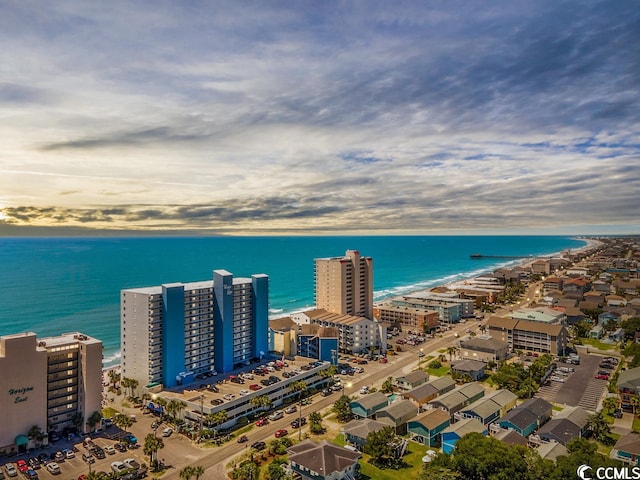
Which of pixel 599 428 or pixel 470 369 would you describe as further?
pixel 470 369

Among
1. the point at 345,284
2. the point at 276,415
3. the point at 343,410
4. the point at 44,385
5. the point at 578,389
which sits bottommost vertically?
the point at 578,389

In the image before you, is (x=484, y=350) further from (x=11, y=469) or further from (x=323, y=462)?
(x=11, y=469)

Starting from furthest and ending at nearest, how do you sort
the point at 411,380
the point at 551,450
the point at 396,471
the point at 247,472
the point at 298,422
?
the point at 411,380
the point at 298,422
the point at 396,471
the point at 551,450
the point at 247,472

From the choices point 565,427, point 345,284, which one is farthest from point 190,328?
point 565,427

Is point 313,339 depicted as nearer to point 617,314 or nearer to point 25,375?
point 25,375

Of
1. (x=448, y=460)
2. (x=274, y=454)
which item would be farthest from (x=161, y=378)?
(x=448, y=460)

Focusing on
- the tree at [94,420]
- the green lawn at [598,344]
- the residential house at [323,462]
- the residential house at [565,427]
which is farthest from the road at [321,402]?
the green lawn at [598,344]
